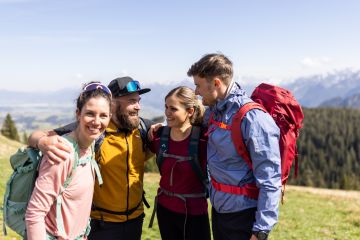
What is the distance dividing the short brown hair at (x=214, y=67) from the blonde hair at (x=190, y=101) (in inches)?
40.0

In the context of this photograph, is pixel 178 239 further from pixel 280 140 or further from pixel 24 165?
pixel 24 165

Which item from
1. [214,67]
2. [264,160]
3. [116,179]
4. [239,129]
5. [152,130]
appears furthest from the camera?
[152,130]

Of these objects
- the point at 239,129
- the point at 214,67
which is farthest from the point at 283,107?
the point at 214,67

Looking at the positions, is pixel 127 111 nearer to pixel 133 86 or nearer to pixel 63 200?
pixel 133 86

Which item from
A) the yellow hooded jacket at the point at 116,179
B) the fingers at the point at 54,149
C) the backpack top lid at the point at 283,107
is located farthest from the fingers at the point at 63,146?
the backpack top lid at the point at 283,107

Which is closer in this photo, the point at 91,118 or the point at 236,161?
the point at 91,118

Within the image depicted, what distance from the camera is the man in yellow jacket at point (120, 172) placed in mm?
5344

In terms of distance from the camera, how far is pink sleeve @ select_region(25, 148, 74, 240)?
358 cm

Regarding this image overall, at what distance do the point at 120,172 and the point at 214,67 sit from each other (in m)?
2.20

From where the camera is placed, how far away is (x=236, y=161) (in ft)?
15.0

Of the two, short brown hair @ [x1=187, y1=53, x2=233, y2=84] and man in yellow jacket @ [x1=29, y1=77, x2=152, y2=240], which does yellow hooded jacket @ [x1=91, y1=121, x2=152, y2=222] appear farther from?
short brown hair @ [x1=187, y1=53, x2=233, y2=84]

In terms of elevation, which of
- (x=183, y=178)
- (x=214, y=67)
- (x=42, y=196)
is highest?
(x=214, y=67)

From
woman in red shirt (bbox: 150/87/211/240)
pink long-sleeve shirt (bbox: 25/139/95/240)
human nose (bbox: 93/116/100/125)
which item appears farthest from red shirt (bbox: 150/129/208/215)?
human nose (bbox: 93/116/100/125)

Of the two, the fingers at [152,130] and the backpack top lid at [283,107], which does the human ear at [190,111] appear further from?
the backpack top lid at [283,107]
